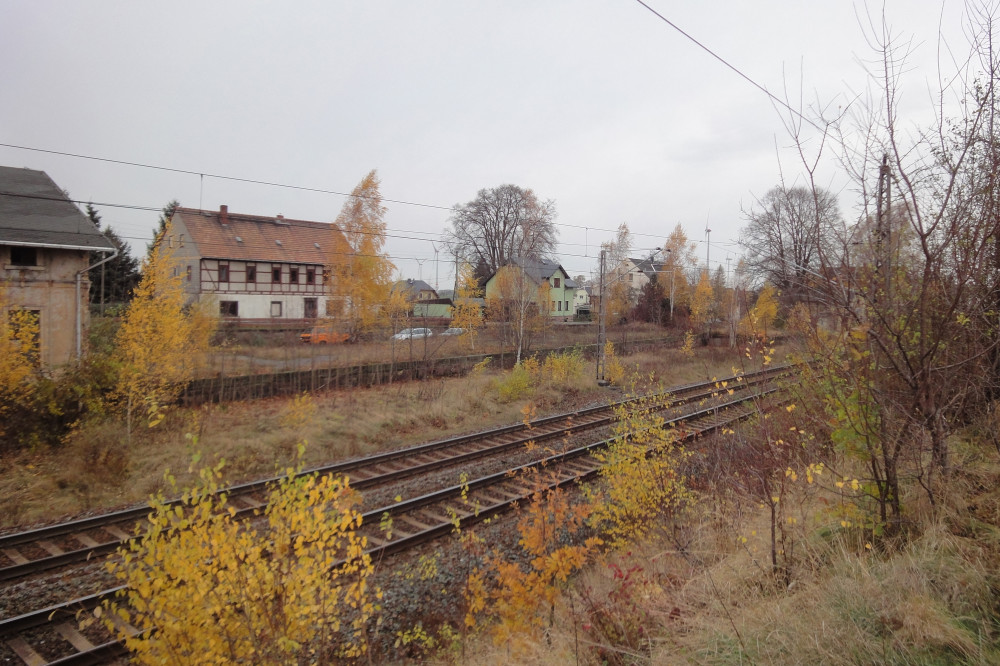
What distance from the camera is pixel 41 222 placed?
58.3 ft

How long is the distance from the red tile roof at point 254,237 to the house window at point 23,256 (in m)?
18.5

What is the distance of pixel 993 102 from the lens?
3.93 metres

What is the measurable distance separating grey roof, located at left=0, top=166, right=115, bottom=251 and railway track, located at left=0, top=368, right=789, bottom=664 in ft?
41.5

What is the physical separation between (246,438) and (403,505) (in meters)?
6.60

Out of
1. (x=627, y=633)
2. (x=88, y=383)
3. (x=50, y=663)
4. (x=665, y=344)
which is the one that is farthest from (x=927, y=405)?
(x=665, y=344)

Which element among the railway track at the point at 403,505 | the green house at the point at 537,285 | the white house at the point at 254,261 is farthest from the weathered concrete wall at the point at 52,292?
the green house at the point at 537,285

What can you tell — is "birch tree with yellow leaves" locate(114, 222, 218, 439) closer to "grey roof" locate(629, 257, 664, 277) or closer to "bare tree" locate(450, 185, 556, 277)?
"grey roof" locate(629, 257, 664, 277)

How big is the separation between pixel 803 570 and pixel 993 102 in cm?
400

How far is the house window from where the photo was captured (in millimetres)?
16855

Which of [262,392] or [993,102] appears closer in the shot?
[993,102]

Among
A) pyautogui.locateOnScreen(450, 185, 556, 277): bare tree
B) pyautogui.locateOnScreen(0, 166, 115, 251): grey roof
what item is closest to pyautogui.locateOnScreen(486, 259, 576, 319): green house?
pyautogui.locateOnScreen(450, 185, 556, 277): bare tree

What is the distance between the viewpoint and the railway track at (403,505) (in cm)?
592

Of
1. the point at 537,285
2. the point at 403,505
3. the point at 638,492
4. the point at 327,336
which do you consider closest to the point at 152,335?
the point at 403,505

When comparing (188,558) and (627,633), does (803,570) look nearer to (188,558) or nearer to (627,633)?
(627,633)
